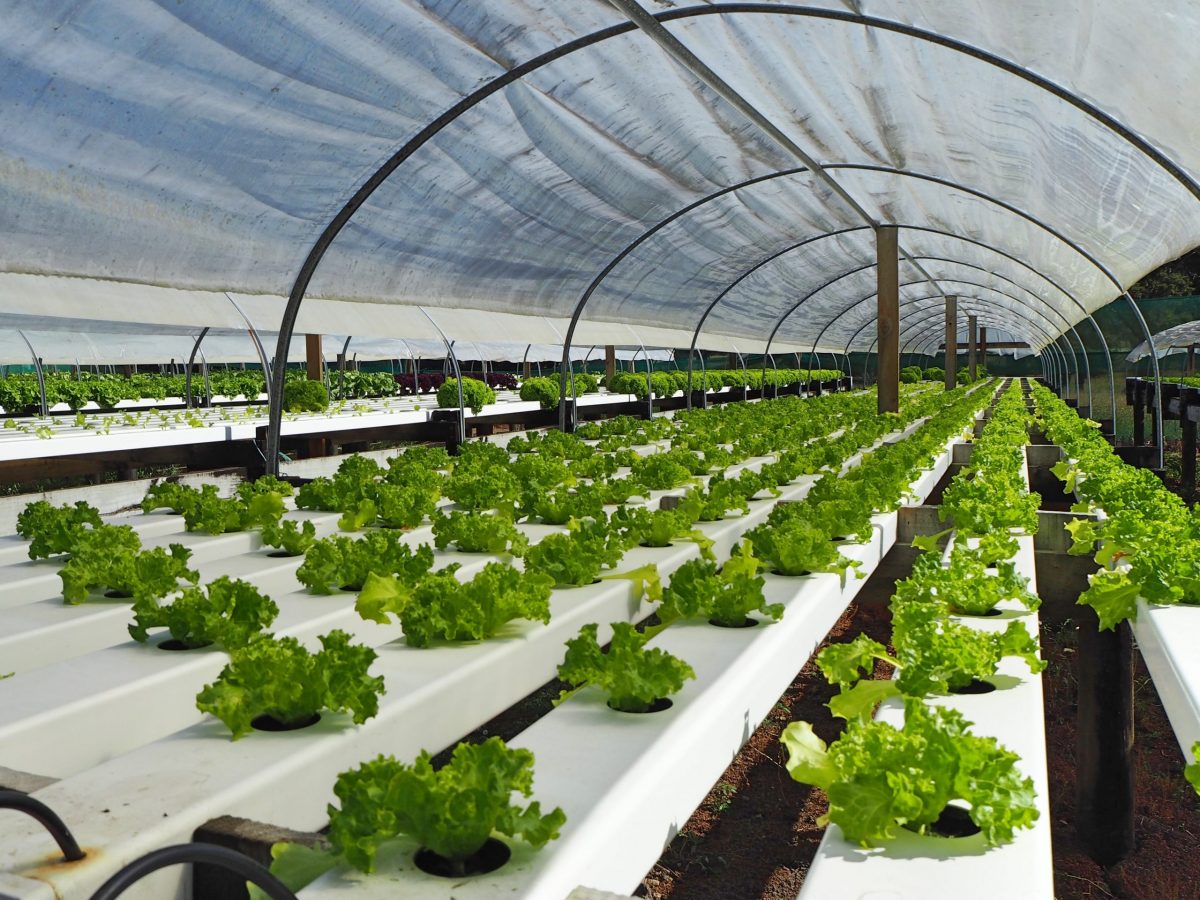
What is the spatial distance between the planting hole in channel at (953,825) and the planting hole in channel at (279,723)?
5.48ft

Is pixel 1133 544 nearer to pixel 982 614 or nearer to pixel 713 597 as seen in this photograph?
pixel 982 614

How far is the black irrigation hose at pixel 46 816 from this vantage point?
1.70 meters

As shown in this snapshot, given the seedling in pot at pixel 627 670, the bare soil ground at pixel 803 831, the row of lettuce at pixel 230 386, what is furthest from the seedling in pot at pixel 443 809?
the row of lettuce at pixel 230 386

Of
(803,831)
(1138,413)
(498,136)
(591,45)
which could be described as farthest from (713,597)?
(1138,413)

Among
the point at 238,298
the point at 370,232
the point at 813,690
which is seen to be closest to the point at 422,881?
the point at 813,690

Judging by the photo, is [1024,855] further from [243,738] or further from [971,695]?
[243,738]

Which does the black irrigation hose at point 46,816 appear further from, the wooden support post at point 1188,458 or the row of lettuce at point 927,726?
the wooden support post at point 1188,458

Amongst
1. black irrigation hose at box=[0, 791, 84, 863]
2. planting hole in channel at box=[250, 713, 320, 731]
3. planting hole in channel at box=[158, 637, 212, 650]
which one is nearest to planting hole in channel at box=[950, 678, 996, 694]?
planting hole in channel at box=[250, 713, 320, 731]

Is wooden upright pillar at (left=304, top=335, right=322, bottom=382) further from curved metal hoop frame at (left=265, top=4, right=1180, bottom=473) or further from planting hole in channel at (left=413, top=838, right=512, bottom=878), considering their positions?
planting hole in channel at (left=413, top=838, right=512, bottom=878)

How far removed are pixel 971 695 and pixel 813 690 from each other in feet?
11.5

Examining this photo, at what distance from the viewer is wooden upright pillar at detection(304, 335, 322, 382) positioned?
640 inches

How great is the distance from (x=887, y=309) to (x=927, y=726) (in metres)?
11.9

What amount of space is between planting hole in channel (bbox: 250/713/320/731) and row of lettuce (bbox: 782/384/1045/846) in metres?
1.36

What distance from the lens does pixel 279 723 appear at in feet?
9.68
